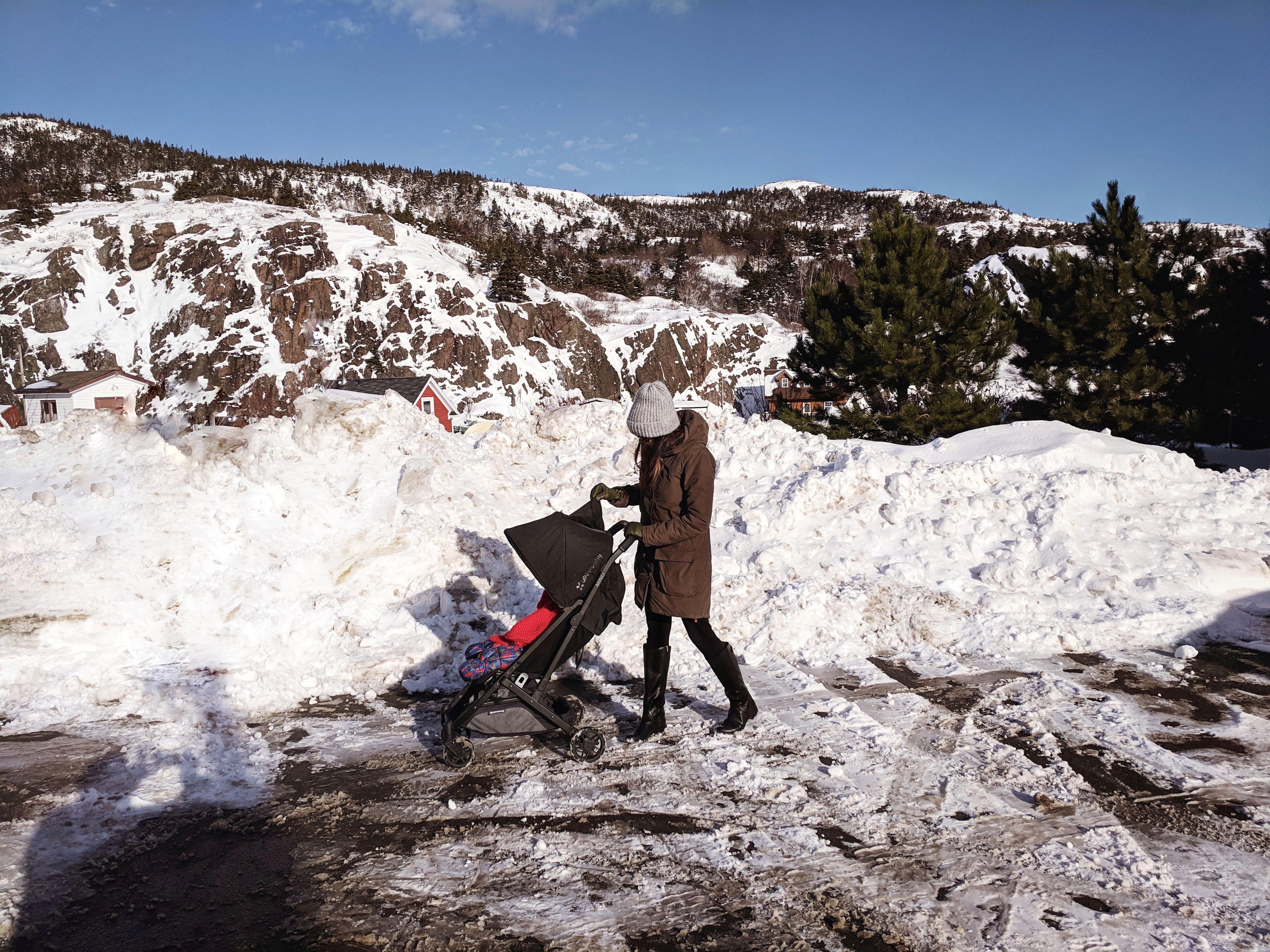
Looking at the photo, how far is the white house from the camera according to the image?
43.4m

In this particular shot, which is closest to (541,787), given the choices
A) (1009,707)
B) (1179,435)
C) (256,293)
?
(1009,707)

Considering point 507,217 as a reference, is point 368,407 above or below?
below

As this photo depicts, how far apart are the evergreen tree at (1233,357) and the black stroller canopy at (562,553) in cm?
1593

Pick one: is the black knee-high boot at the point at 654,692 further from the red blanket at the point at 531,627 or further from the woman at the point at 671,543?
the red blanket at the point at 531,627

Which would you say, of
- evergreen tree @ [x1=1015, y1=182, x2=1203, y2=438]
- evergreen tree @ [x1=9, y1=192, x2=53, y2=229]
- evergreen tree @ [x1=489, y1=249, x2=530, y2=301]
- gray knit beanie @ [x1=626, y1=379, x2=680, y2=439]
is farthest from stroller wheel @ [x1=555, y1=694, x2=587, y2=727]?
evergreen tree @ [x1=9, y1=192, x2=53, y2=229]

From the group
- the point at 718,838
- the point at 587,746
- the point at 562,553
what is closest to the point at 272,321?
the point at 562,553

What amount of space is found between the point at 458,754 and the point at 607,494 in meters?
1.63

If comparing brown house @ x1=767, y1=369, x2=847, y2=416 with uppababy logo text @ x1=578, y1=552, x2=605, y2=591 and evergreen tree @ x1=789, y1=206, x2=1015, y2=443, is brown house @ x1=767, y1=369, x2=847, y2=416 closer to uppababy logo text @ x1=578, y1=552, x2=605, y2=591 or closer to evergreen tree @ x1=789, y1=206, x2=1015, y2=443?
evergreen tree @ x1=789, y1=206, x2=1015, y2=443

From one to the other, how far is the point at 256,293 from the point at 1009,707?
65908mm

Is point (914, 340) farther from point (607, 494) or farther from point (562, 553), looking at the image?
point (562, 553)

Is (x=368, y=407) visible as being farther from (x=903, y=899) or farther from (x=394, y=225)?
(x=394, y=225)

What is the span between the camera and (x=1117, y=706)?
4.18m

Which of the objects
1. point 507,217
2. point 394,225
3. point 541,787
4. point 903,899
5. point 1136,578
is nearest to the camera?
point 903,899

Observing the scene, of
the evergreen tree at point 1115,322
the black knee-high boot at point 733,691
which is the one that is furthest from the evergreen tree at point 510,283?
the black knee-high boot at point 733,691
